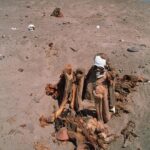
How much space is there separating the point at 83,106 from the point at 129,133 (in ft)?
2.82

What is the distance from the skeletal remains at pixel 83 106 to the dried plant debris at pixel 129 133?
0.8 inches

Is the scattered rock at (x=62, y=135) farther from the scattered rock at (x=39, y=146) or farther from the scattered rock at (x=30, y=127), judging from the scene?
the scattered rock at (x=30, y=127)

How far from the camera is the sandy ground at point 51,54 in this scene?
6332 mm

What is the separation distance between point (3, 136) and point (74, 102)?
1314mm

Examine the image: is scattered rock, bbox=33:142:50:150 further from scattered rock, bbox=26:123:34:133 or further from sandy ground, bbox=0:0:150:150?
scattered rock, bbox=26:123:34:133

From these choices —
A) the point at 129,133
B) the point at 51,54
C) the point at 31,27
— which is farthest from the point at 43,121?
the point at 31,27

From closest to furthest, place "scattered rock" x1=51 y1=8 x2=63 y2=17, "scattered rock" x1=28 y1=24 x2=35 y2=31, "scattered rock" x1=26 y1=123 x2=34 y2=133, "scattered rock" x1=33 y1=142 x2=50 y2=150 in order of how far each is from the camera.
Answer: "scattered rock" x1=33 y1=142 x2=50 y2=150, "scattered rock" x1=26 y1=123 x2=34 y2=133, "scattered rock" x1=28 y1=24 x2=35 y2=31, "scattered rock" x1=51 y1=8 x2=63 y2=17

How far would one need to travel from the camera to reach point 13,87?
7.07 meters

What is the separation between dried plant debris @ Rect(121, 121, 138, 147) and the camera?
6.23 meters

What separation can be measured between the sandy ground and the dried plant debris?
0.30ft

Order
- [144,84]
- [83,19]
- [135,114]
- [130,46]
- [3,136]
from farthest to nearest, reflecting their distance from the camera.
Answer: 1. [83,19]
2. [130,46]
3. [144,84]
4. [135,114]
5. [3,136]

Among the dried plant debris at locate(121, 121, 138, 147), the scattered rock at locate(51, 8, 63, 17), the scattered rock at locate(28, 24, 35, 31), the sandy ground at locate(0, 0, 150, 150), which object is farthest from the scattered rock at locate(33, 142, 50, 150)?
the scattered rock at locate(51, 8, 63, 17)

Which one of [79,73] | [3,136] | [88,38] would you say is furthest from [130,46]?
[3,136]

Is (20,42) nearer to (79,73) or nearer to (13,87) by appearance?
(13,87)
